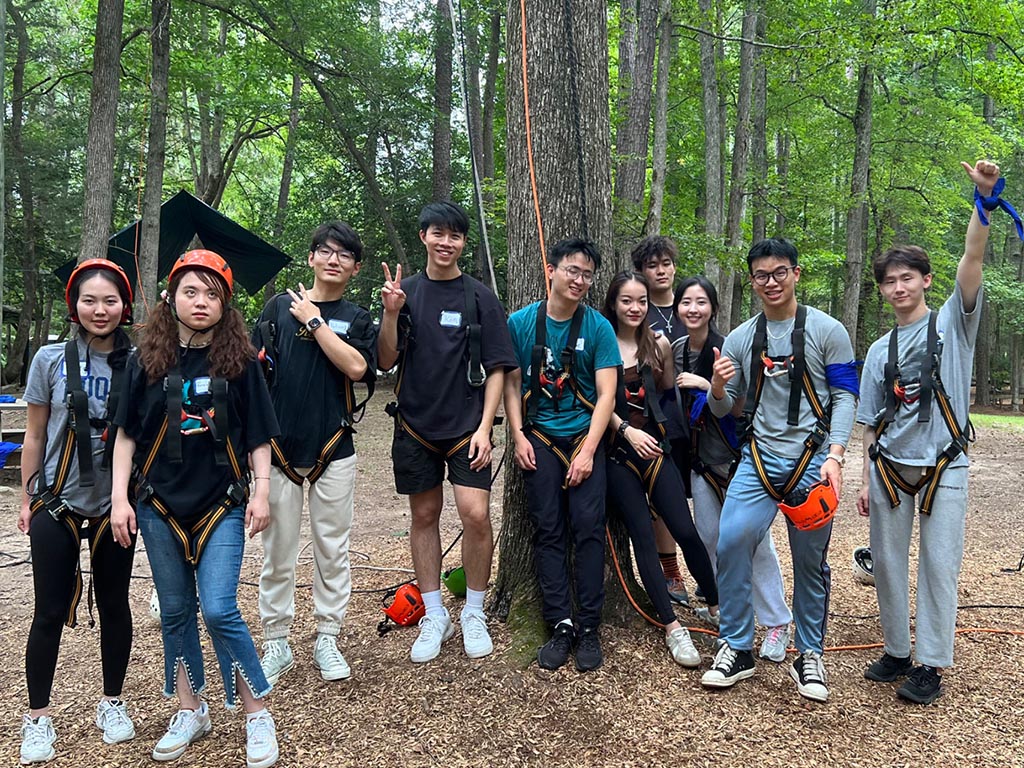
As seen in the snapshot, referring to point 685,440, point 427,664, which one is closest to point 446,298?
point 685,440

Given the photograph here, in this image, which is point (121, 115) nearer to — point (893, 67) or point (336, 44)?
point (336, 44)

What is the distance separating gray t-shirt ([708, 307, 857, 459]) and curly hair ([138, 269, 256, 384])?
2623 millimetres

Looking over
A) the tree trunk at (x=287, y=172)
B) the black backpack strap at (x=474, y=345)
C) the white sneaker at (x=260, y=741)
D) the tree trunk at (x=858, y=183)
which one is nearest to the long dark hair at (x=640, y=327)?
the black backpack strap at (x=474, y=345)

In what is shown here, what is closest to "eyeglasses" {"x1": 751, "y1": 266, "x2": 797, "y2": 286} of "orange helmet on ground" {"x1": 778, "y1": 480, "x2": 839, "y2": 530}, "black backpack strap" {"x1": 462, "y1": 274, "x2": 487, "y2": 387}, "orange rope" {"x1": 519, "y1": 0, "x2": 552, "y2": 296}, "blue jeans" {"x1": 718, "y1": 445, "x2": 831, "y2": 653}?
"blue jeans" {"x1": 718, "y1": 445, "x2": 831, "y2": 653}

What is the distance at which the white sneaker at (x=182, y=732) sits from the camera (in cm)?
316

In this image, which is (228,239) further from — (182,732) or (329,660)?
(182,732)

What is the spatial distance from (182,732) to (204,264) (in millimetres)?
2161

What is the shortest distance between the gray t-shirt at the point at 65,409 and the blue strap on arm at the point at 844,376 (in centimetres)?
361

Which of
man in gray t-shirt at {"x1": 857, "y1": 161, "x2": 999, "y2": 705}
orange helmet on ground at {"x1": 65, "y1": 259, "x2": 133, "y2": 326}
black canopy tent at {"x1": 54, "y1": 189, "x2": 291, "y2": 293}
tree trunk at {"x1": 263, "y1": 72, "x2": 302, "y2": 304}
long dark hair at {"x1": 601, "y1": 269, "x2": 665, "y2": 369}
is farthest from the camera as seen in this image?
tree trunk at {"x1": 263, "y1": 72, "x2": 302, "y2": 304}

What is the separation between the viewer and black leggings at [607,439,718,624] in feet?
12.7

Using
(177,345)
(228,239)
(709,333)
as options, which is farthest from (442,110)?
(177,345)

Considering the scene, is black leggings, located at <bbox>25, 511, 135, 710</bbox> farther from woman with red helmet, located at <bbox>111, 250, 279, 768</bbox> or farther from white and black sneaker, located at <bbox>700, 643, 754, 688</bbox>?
white and black sneaker, located at <bbox>700, 643, 754, 688</bbox>

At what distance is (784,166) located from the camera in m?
23.5

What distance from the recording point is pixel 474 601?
397cm
